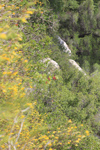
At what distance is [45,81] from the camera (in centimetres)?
387

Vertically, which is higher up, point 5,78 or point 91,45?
point 5,78

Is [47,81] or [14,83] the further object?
[47,81]

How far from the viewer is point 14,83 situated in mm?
2621

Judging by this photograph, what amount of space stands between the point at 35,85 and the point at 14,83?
1281 millimetres

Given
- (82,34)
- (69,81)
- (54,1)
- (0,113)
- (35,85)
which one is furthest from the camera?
(82,34)

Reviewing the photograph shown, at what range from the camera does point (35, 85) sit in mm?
3863

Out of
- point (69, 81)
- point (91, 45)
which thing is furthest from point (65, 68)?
point (91, 45)

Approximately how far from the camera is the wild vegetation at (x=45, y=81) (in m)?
2.13

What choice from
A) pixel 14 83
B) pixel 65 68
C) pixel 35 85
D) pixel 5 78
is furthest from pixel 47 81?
pixel 65 68

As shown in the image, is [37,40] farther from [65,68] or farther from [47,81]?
[65,68]

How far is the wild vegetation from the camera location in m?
→ 2.13

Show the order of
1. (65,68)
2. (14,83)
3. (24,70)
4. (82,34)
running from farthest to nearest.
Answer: (82,34) < (65,68) < (24,70) < (14,83)

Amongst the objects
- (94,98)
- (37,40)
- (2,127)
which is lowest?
(94,98)

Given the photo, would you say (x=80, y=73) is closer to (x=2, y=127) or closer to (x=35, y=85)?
(x=35, y=85)
